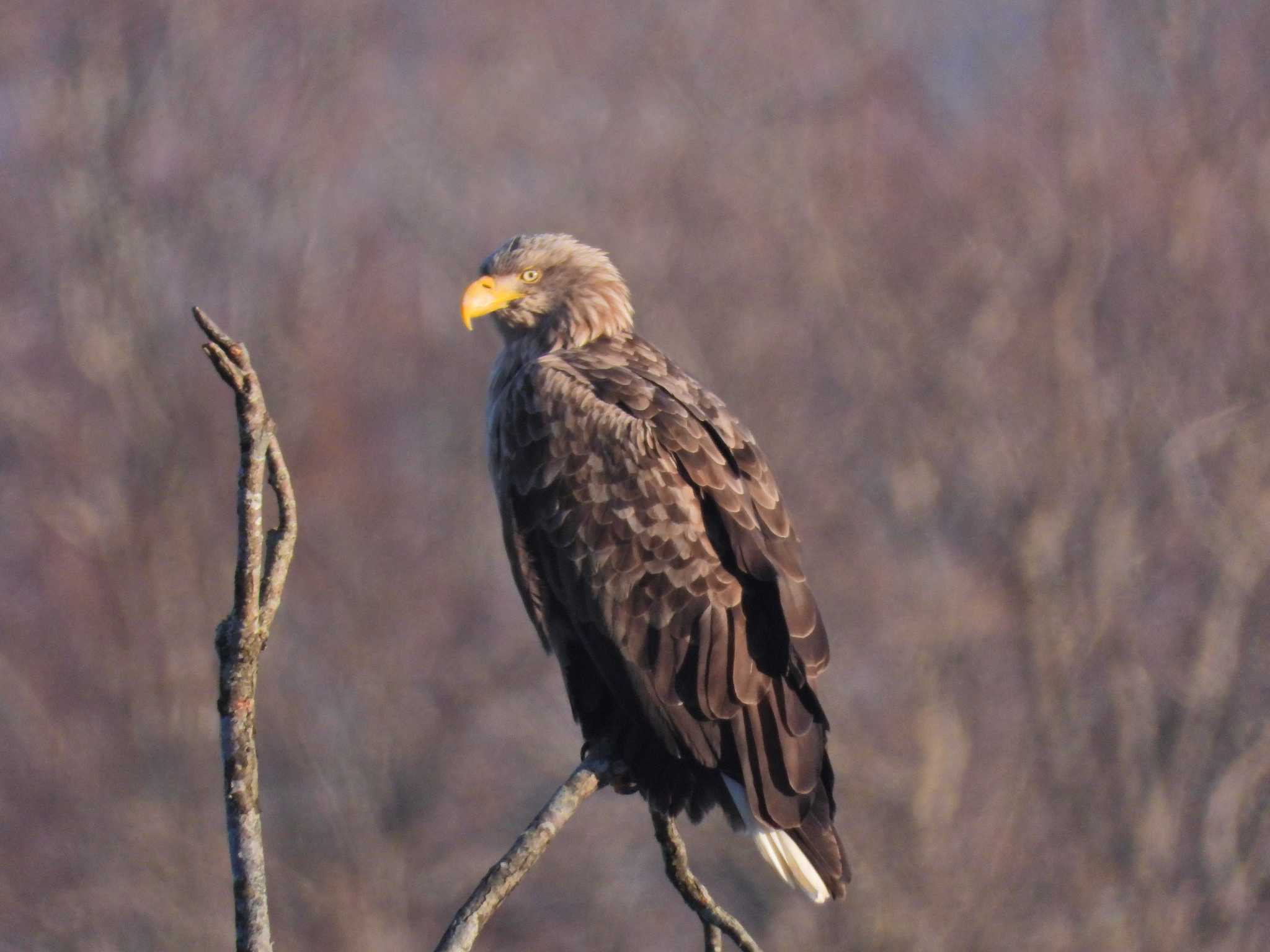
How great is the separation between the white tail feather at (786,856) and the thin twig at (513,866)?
50 cm

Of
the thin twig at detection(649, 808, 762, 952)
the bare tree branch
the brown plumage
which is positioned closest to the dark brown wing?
the brown plumage

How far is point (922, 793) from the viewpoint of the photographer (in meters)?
14.0

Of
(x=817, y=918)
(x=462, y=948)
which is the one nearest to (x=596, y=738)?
(x=462, y=948)

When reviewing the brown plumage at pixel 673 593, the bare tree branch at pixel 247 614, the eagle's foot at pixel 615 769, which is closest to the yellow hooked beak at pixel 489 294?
the brown plumage at pixel 673 593

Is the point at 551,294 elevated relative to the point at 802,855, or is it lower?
Answer: elevated

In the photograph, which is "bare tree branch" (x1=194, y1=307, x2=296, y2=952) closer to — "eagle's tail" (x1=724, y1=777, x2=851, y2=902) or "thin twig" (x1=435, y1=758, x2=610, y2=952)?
"thin twig" (x1=435, y1=758, x2=610, y2=952)

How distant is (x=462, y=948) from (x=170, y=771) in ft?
40.3

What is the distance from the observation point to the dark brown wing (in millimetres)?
4352

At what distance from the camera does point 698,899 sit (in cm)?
384

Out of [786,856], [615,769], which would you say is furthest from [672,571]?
[786,856]

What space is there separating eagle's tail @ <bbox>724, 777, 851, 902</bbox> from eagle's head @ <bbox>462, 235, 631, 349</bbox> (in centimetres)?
151

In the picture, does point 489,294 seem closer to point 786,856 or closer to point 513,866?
point 786,856

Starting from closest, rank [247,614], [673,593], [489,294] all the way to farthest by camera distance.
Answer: [247,614]
[673,593]
[489,294]

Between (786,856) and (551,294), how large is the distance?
1808 mm
